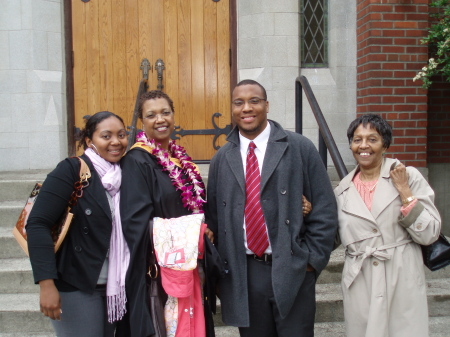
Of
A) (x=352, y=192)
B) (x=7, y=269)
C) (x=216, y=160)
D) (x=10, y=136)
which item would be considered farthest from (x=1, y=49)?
(x=352, y=192)

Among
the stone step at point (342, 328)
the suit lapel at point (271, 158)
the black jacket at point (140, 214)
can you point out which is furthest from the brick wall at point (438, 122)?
the black jacket at point (140, 214)

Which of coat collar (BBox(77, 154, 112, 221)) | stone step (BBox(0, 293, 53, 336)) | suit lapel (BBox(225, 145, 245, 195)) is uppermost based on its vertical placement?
suit lapel (BBox(225, 145, 245, 195))

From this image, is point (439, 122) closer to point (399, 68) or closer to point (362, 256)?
point (399, 68)

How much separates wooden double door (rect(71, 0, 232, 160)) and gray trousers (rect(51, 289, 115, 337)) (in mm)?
3730

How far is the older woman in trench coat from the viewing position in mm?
2324

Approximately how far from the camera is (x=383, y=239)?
2391 mm

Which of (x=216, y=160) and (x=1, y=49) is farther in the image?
(x=1, y=49)

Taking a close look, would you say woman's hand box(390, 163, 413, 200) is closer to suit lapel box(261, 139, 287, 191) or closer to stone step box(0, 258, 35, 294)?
suit lapel box(261, 139, 287, 191)

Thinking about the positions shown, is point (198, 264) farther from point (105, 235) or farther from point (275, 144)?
point (275, 144)

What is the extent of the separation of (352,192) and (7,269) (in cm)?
280

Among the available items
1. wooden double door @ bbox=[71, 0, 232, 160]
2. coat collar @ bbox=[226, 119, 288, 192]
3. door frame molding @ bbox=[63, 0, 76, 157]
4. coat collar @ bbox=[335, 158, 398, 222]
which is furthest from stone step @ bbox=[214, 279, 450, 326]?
door frame molding @ bbox=[63, 0, 76, 157]

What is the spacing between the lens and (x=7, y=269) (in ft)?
12.4

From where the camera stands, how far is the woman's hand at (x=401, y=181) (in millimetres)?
2355

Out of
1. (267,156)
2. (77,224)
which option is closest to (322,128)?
(267,156)
